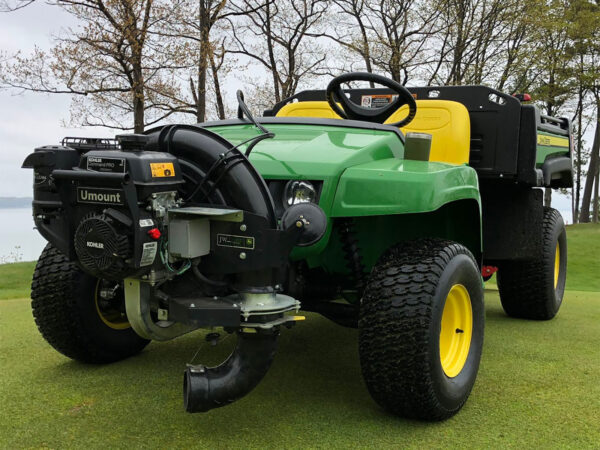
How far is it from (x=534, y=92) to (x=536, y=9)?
345 centimetres

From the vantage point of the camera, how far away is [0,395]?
2982 mm

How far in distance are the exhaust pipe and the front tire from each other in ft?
1.36

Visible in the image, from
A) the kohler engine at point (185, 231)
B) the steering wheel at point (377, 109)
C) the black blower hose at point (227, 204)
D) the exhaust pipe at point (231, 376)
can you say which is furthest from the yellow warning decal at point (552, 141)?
the exhaust pipe at point (231, 376)

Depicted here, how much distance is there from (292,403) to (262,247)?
0.91 metres

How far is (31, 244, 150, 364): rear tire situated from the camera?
10.7 feet

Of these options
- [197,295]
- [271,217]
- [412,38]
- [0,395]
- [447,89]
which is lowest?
[0,395]

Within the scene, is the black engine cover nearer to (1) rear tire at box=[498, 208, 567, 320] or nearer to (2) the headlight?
(2) the headlight

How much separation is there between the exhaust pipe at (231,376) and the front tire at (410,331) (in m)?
0.41

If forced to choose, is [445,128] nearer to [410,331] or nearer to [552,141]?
[552,141]

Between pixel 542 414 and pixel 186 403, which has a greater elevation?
pixel 186 403

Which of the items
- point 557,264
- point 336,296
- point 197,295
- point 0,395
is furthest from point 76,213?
point 557,264

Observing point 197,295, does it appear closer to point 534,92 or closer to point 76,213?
point 76,213

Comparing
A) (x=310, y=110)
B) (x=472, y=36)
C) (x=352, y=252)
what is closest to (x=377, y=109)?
(x=310, y=110)

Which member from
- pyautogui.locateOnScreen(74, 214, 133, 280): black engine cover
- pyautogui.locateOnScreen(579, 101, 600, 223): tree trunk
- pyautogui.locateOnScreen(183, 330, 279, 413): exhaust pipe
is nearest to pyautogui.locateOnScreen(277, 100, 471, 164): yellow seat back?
pyautogui.locateOnScreen(183, 330, 279, 413): exhaust pipe
